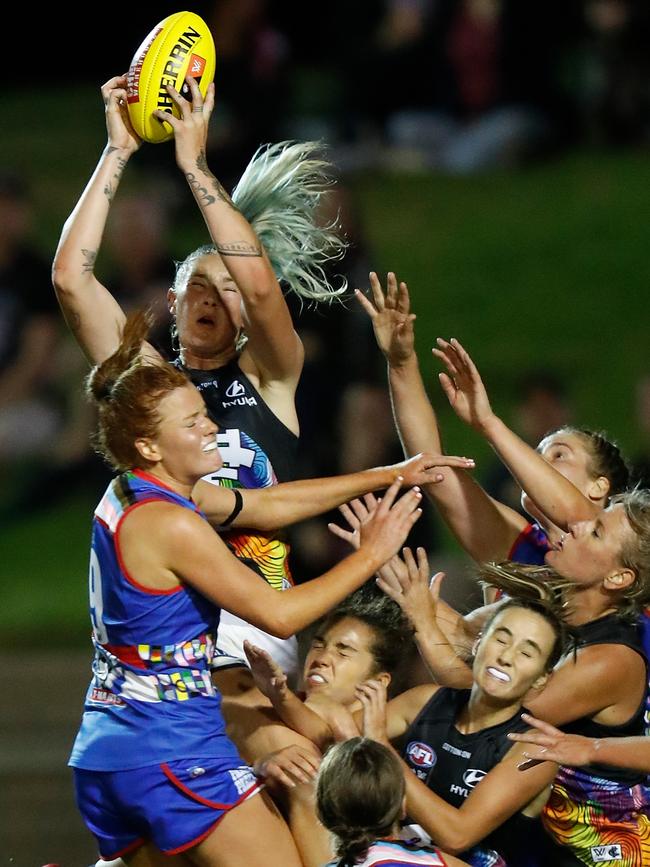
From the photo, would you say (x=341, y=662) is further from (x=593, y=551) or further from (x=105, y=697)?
(x=105, y=697)

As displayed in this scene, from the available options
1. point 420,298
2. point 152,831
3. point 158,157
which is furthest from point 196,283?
point 420,298

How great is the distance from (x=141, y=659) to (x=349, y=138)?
8.98 metres

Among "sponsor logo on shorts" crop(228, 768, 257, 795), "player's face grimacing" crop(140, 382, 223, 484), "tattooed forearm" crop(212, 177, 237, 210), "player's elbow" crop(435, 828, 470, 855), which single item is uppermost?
"tattooed forearm" crop(212, 177, 237, 210)

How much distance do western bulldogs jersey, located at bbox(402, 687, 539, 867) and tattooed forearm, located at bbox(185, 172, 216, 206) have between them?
1486 millimetres

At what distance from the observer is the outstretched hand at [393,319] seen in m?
4.70

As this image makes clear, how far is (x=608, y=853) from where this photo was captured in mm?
4395

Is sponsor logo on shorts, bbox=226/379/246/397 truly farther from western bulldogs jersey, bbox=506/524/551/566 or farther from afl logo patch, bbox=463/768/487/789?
afl logo patch, bbox=463/768/487/789

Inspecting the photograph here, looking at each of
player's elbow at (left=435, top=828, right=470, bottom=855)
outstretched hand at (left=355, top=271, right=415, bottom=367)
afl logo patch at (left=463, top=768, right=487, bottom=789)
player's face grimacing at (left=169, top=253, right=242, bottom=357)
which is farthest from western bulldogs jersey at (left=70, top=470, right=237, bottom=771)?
outstretched hand at (left=355, top=271, right=415, bottom=367)

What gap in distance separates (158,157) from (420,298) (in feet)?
7.26

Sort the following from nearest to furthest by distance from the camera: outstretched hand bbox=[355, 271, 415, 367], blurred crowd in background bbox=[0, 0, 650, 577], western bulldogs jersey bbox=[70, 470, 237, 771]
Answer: western bulldogs jersey bbox=[70, 470, 237, 771] → outstretched hand bbox=[355, 271, 415, 367] → blurred crowd in background bbox=[0, 0, 650, 577]

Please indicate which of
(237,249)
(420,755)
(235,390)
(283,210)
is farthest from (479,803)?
(283,210)

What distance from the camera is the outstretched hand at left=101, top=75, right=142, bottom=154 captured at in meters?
4.55

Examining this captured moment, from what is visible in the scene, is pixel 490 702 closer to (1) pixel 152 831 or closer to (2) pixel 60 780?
(1) pixel 152 831

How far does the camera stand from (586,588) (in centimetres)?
451
